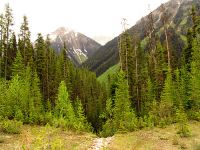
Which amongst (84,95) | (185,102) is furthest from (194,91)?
(84,95)

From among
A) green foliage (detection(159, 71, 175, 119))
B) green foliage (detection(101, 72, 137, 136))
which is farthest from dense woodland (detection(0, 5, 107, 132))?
green foliage (detection(159, 71, 175, 119))

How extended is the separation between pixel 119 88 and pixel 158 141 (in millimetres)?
18577

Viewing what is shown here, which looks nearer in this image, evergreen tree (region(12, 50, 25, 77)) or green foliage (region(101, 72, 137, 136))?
green foliage (region(101, 72, 137, 136))

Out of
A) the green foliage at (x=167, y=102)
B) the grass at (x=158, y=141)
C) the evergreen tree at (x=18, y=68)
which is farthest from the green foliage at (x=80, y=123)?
the evergreen tree at (x=18, y=68)

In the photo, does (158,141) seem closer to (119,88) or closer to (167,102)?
(167,102)

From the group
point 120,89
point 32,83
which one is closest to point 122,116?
point 120,89

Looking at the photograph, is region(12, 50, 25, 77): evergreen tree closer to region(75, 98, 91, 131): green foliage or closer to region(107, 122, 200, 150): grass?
region(75, 98, 91, 131): green foliage

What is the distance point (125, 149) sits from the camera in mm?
25375

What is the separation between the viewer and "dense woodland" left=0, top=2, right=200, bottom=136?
40031 mm

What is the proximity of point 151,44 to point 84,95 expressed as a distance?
110 ft

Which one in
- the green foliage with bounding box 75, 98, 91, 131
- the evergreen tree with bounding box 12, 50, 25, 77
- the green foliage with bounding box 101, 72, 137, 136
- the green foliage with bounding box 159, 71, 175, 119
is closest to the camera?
the green foliage with bounding box 101, 72, 137, 136

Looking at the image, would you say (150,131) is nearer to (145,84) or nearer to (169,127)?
(169,127)

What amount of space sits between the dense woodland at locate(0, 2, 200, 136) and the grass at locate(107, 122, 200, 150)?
1.42m

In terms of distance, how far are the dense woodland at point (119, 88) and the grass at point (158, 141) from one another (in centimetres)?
142
